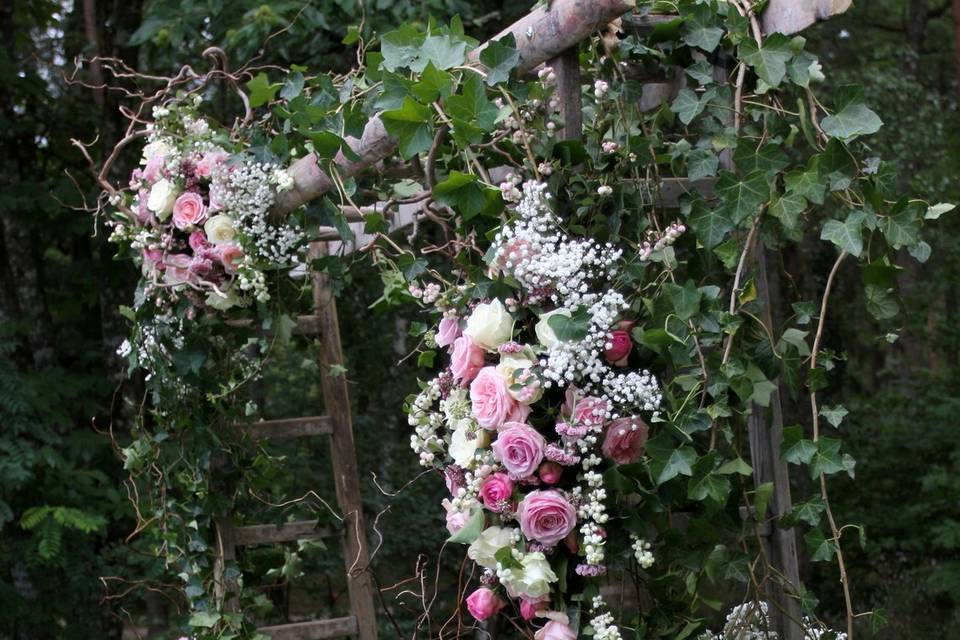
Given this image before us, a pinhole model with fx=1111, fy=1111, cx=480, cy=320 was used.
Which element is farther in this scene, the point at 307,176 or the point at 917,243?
the point at 307,176

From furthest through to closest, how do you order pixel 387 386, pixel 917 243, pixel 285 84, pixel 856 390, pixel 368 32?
pixel 856 390, pixel 387 386, pixel 368 32, pixel 285 84, pixel 917 243

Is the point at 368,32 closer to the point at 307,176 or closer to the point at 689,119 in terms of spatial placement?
the point at 307,176

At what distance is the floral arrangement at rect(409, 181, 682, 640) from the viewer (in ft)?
5.79

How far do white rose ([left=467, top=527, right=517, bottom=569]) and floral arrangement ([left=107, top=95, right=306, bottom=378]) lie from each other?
118cm

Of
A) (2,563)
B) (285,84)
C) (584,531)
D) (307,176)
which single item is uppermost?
(285,84)

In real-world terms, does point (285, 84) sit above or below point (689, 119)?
above

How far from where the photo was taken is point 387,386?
252 inches

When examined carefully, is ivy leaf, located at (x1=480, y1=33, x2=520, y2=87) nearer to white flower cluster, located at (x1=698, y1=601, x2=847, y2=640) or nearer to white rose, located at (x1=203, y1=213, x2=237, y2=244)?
white flower cluster, located at (x1=698, y1=601, x2=847, y2=640)

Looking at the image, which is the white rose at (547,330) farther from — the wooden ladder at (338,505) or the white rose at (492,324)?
the wooden ladder at (338,505)

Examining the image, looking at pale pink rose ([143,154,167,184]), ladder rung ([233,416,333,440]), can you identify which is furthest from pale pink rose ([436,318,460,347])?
ladder rung ([233,416,333,440])

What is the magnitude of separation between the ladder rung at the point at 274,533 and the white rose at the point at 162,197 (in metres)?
1.07

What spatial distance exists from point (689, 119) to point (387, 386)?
4.74m

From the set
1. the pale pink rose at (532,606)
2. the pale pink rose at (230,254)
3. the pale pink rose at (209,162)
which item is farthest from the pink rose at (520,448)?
the pale pink rose at (209,162)

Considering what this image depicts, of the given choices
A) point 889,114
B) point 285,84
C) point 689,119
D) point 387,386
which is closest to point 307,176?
point 285,84
